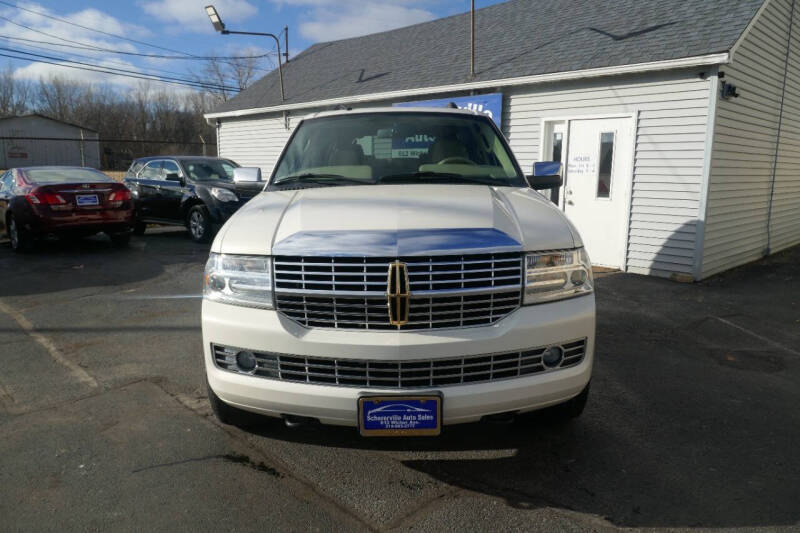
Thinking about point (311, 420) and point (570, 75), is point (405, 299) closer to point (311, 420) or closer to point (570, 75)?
point (311, 420)

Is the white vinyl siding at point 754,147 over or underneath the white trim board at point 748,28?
underneath

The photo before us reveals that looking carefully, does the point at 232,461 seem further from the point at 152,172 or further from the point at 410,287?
the point at 152,172

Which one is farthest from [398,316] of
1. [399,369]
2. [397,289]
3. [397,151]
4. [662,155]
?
[662,155]

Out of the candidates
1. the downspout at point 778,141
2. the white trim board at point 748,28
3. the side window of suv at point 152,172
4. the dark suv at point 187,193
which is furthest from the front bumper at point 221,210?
the downspout at point 778,141

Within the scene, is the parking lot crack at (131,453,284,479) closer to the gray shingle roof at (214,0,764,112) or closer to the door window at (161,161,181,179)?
the gray shingle roof at (214,0,764,112)

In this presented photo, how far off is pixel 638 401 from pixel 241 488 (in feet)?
8.65

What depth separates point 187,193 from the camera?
36.0ft

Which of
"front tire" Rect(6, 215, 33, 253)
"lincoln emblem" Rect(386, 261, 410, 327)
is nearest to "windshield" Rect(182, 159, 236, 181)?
A: "front tire" Rect(6, 215, 33, 253)

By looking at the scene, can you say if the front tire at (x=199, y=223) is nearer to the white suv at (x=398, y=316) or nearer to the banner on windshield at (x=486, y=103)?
the banner on windshield at (x=486, y=103)

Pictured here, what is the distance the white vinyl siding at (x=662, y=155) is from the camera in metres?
8.15

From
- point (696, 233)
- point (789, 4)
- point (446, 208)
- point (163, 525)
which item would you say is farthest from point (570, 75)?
point (163, 525)

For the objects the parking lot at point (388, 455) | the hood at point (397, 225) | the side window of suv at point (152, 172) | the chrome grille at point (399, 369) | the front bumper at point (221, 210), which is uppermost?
the side window of suv at point (152, 172)

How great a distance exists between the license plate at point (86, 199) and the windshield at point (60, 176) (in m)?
0.37

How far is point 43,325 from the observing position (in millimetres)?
5504
